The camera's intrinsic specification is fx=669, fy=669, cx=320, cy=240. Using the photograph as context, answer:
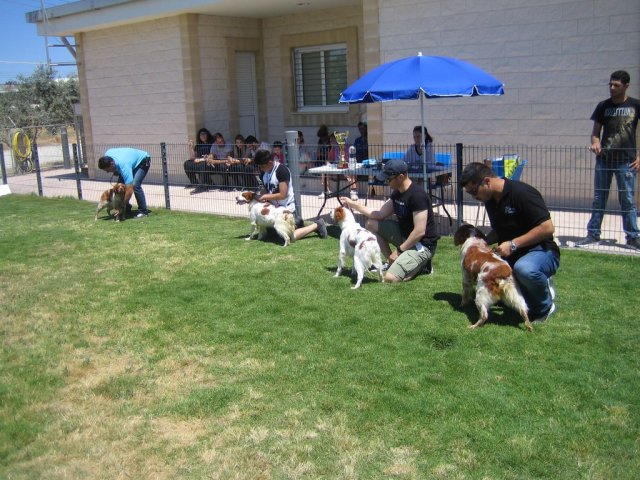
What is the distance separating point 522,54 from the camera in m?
10.4

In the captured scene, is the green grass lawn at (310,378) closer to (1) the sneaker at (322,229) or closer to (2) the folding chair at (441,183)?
(1) the sneaker at (322,229)

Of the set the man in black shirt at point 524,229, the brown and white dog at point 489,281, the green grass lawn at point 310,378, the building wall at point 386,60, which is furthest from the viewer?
the building wall at point 386,60

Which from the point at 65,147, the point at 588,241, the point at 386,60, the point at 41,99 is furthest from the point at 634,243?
the point at 41,99

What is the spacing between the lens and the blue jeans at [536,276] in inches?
204

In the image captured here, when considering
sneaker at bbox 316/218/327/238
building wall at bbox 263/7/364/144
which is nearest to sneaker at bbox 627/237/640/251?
sneaker at bbox 316/218/327/238

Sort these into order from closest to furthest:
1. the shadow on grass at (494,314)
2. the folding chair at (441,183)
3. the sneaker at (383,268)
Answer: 1. the shadow on grass at (494,314)
2. the sneaker at (383,268)
3. the folding chair at (441,183)

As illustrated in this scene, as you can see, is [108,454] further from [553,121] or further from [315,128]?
[315,128]

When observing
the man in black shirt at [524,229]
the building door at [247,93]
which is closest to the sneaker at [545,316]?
the man in black shirt at [524,229]

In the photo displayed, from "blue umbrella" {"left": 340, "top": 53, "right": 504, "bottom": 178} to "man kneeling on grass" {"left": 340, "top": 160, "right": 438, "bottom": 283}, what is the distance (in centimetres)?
196

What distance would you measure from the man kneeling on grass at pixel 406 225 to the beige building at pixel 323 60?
15.1 feet

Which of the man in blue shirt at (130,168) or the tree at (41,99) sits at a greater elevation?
the tree at (41,99)

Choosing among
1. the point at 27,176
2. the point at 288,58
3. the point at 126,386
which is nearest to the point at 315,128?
the point at 288,58

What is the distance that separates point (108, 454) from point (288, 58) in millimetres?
13156

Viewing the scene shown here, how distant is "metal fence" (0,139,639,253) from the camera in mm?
8727
